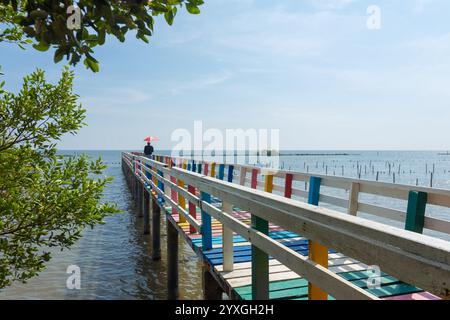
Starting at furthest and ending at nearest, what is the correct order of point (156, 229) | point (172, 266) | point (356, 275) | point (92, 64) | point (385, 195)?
point (156, 229) → point (172, 266) → point (385, 195) → point (356, 275) → point (92, 64)

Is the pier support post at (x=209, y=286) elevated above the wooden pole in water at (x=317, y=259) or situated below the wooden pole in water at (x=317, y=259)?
below

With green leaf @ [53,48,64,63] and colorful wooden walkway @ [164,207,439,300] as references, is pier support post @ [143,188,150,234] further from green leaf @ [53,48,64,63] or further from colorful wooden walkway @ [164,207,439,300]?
green leaf @ [53,48,64,63]

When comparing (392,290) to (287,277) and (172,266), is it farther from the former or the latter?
(172,266)

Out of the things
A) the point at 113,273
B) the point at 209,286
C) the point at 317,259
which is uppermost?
the point at 317,259

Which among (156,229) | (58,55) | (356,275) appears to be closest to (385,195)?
(356,275)

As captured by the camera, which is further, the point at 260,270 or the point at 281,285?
the point at 281,285

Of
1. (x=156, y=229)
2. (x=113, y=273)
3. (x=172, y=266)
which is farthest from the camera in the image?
(x=156, y=229)

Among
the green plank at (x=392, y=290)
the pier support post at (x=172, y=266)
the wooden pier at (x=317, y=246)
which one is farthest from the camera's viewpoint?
the pier support post at (x=172, y=266)

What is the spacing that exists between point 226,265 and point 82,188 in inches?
77.9

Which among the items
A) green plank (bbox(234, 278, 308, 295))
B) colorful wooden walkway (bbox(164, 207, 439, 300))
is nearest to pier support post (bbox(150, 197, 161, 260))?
colorful wooden walkway (bbox(164, 207, 439, 300))

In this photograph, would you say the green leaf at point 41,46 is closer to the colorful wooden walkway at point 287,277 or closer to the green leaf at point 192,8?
the green leaf at point 192,8

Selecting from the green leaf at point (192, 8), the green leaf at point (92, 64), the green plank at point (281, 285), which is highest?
the green leaf at point (192, 8)

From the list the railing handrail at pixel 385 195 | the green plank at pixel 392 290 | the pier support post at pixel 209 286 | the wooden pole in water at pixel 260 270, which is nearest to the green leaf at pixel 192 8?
the wooden pole in water at pixel 260 270
